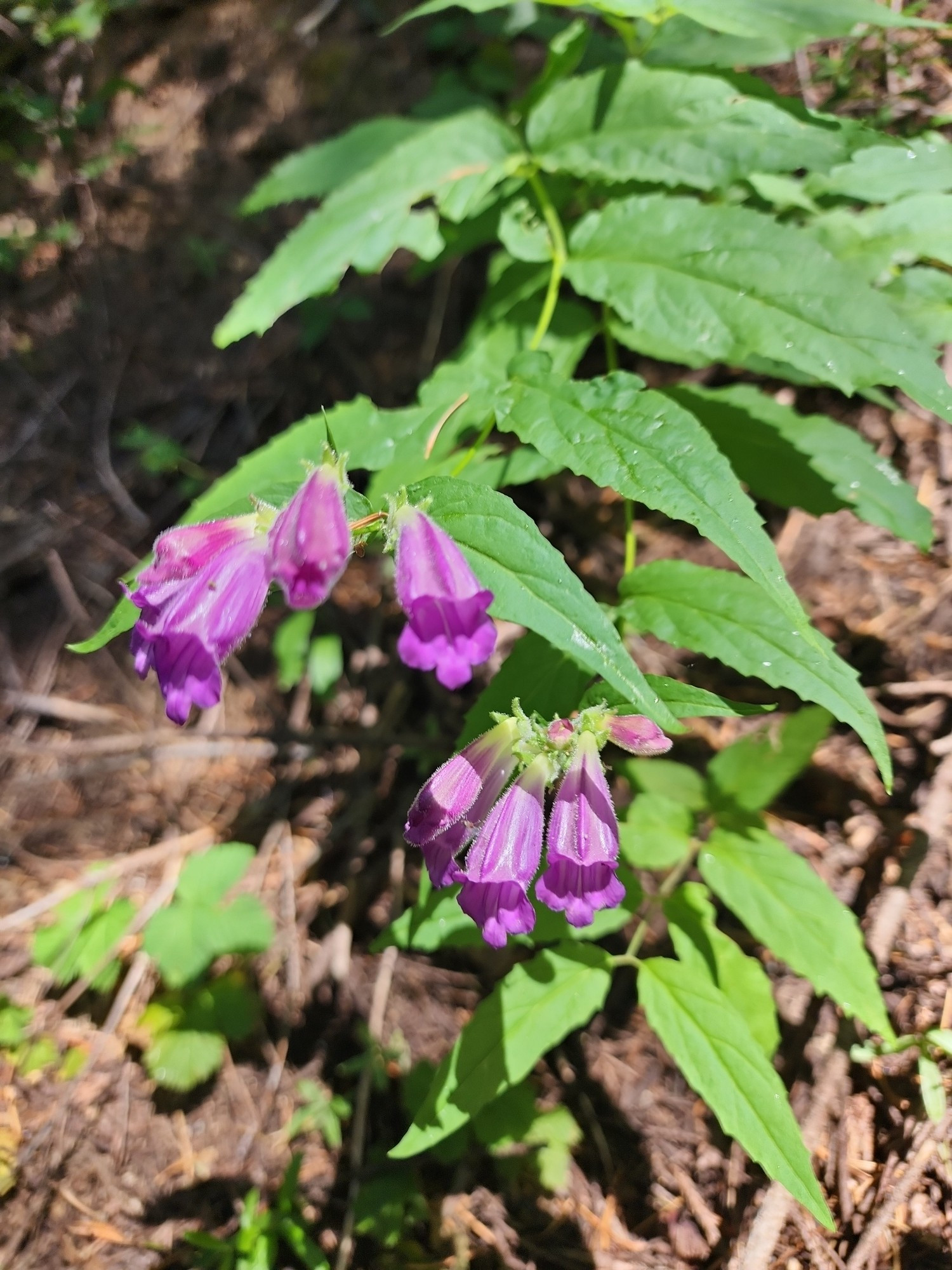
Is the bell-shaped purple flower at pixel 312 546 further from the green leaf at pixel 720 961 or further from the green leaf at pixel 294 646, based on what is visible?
the green leaf at pixel 294 646

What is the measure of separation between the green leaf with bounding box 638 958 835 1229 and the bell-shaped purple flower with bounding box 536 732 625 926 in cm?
48

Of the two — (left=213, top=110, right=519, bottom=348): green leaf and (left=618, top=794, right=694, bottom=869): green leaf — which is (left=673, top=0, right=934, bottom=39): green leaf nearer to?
(left=213, top=110, right=519, bottom=348): green leaf

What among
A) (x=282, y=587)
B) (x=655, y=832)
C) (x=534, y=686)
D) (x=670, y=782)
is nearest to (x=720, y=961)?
(x=655, y=832)

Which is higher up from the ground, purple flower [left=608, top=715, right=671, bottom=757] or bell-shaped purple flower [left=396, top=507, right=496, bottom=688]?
bell-shaped purple flower [left=396, top=507, right=496, bottom=688]

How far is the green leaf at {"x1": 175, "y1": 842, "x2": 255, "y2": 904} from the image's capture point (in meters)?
3.37

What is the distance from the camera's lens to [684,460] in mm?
1800

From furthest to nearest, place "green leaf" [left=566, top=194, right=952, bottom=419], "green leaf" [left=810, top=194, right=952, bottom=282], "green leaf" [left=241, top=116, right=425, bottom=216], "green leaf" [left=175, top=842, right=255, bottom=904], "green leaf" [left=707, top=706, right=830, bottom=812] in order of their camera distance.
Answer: "green leaf" [left=175, top=842, right=255, bottom=904]
"green leaf" [left=241, top=116, right=425, bottom=216]
"green leaf" [left=707, top=706, right=830, bottom=812]
"green leaf" [left=810, top=194, right=952, bottom=282]
"green leaf" [left=566, top=194, right=952, bottom=419]

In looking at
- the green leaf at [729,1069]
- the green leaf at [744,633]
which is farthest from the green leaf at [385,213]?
the green leaf at [729,1069]

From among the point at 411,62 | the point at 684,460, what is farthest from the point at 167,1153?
the point at 411,62

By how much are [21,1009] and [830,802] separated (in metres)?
3.42

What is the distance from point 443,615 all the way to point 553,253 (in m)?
1.65

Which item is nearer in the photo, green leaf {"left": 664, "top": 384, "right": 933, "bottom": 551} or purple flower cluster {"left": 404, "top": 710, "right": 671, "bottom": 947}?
purple flower cluster {"left": 404, "top": 710, "right": 671, "bottom": 947}

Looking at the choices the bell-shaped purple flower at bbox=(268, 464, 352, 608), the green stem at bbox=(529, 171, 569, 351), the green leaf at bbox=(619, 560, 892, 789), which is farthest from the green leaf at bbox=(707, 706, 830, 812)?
the bell-shaped purple flower at bbox=(268, 464, 352, 608)

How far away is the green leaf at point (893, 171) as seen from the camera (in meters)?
2.38
